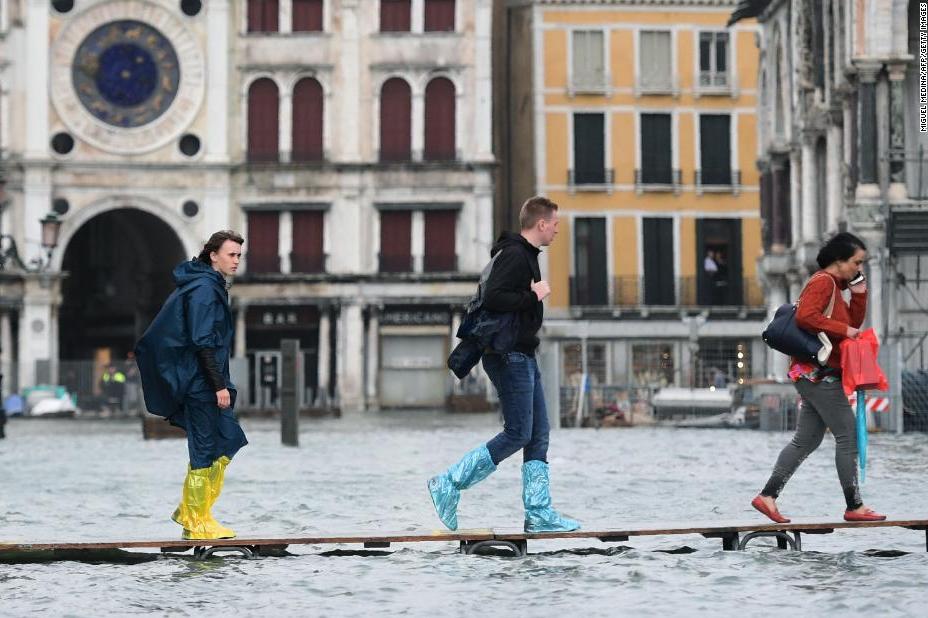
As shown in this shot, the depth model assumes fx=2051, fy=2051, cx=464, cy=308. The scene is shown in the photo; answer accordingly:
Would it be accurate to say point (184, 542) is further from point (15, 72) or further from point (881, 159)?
point (15, 72)

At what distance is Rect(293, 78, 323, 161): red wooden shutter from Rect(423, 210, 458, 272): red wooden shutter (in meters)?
3.80

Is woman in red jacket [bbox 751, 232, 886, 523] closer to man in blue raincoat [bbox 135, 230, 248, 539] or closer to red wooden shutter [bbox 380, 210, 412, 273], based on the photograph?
man in blue raincoat [bbox 135, 230, 248, 539]

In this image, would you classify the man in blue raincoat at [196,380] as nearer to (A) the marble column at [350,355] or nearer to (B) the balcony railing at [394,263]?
(A) the marble column at [350,355]

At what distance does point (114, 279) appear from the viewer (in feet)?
211

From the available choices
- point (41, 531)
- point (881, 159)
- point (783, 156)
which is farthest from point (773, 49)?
point (41, 531)

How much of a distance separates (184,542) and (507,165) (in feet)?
172

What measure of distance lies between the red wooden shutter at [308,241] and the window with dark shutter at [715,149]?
38.4ft

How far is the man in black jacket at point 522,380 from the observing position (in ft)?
37.9

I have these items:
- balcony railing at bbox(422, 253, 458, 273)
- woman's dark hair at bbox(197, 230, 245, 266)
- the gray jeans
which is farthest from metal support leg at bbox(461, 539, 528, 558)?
balcony railing at bbox(422, 253, 458, 273)

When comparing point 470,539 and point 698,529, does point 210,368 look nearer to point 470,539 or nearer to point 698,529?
point 470,539

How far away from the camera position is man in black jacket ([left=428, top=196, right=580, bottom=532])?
11.5 m

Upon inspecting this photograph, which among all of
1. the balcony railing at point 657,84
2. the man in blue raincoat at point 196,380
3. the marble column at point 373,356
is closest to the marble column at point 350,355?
the marble column at point 373,356

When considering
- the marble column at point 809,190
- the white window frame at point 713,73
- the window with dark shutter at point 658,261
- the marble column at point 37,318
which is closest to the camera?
the marble column at point 809,190

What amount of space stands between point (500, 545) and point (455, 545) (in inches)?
30.5
